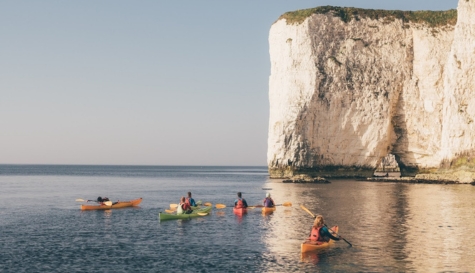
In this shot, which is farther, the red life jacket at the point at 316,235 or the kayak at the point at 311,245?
the red life jacket at the point at 316,235

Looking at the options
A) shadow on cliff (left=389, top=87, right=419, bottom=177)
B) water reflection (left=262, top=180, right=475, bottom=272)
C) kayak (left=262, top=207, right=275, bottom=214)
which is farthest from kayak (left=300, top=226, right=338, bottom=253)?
shadow on cliff (left=389, top=87, right=419, bottom=177)

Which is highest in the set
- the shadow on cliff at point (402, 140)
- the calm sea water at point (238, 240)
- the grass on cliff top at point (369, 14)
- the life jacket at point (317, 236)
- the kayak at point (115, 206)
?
the grass on cliff top at point (369, 14)

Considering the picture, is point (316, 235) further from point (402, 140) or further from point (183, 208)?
point (402, 140)

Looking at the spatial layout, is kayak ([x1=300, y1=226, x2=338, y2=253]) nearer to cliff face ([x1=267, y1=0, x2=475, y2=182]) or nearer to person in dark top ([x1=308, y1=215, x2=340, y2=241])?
person in dark top ([x1=308, y1=215, x2=340, y2=241])

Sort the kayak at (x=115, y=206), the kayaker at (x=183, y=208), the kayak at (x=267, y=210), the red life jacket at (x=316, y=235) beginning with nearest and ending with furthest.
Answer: the red life jacket at (x=316, y=235), the kayaker at (x=183, y=208), the kayak at (x=267, y=210), the kayak at (x=115, y=206)

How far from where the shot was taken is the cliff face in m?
77.1

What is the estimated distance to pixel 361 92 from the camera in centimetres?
7869

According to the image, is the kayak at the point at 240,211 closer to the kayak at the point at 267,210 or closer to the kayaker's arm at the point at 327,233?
the kayak at the point at 267,210

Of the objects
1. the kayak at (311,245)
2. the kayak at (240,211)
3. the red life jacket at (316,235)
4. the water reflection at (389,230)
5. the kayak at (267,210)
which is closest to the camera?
the water reflection at (389,230)

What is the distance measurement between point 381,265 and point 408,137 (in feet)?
207

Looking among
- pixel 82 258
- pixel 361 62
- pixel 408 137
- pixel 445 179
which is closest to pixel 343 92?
pixel 361 62

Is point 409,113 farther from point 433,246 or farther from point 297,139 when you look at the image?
point 433,246

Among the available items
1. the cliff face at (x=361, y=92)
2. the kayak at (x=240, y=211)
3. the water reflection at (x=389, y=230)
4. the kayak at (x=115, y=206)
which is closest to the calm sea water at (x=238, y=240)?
the water reflection at (x=389, y=230)

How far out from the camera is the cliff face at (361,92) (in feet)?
253
